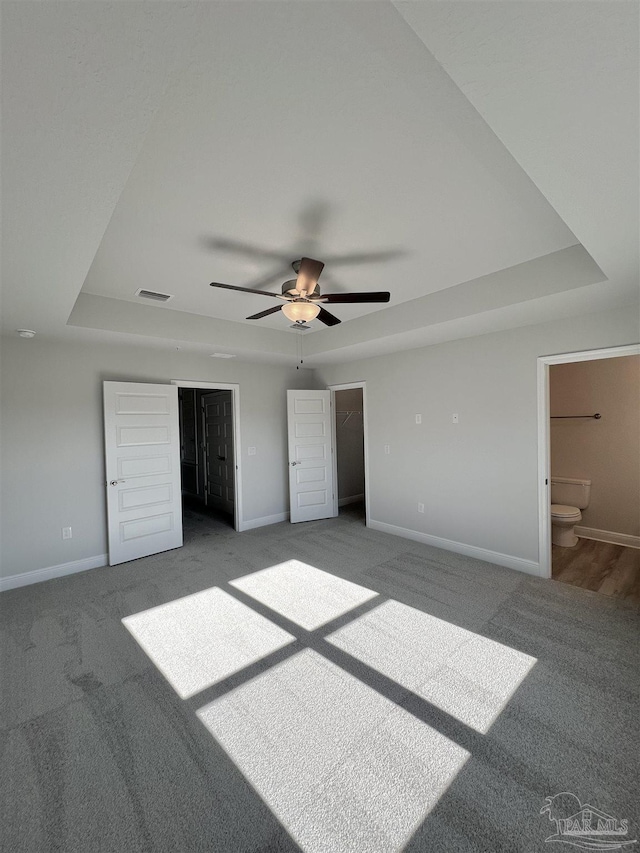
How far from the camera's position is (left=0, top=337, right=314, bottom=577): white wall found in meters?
3.57

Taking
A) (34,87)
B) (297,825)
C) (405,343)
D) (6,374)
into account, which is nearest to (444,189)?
(34,87)

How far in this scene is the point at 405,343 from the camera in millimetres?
4277

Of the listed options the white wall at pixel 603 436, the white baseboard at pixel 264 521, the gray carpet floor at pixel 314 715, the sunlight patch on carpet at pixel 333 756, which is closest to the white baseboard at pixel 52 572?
the gray carpet floor at pixel 314 715

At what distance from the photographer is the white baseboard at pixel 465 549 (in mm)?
3612

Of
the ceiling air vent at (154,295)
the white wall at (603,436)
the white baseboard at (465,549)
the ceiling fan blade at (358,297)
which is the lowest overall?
the white baseboard at (465,549)

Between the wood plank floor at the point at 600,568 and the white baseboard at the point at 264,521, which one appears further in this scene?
the white baseboard at the point at 264,521

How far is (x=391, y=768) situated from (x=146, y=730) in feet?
3.99

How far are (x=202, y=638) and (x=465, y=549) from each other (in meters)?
2.89

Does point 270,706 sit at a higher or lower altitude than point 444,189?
lower

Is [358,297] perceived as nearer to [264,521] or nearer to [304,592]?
[304,592]

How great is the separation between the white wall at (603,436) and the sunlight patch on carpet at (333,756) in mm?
3842

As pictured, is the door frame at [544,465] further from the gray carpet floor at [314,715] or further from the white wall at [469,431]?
the gray carpet floor at [314,715]

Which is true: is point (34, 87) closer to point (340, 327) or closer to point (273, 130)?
point (273, 130)

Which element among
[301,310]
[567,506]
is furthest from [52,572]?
[567,506]
